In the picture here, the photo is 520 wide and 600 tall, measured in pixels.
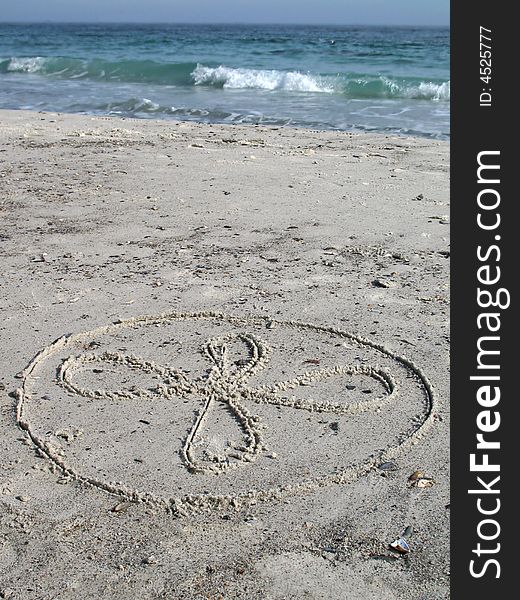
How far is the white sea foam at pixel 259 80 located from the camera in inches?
687

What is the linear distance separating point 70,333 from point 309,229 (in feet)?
7.31

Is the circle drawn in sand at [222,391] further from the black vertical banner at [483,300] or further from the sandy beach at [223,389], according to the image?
the black vertical banner at [483,300]

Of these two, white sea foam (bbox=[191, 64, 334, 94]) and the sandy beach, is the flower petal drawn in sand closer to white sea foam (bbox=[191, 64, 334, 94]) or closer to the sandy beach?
the sandy beach

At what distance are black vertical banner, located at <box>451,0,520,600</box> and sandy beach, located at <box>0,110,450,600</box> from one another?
156 mm

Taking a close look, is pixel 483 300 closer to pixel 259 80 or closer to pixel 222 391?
pixel 222 391

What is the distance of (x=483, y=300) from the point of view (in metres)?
3.00

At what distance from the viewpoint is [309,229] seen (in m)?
5.67

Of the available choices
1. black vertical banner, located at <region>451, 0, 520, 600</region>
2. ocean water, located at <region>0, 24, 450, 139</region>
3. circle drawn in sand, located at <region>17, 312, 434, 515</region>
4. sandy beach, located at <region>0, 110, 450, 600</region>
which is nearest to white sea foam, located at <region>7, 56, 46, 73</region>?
ocean water, located at <region>0, 24, 450, 139</region>

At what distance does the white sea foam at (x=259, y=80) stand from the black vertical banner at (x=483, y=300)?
535 inches

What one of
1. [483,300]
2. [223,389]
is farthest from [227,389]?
[483,300]

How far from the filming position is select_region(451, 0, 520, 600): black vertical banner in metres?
2.42

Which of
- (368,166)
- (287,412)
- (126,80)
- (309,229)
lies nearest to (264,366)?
(287,412)

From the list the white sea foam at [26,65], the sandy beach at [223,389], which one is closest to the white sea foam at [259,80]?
the white sea foam at [26,65]

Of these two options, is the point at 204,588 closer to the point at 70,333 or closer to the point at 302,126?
the point at 70,333
